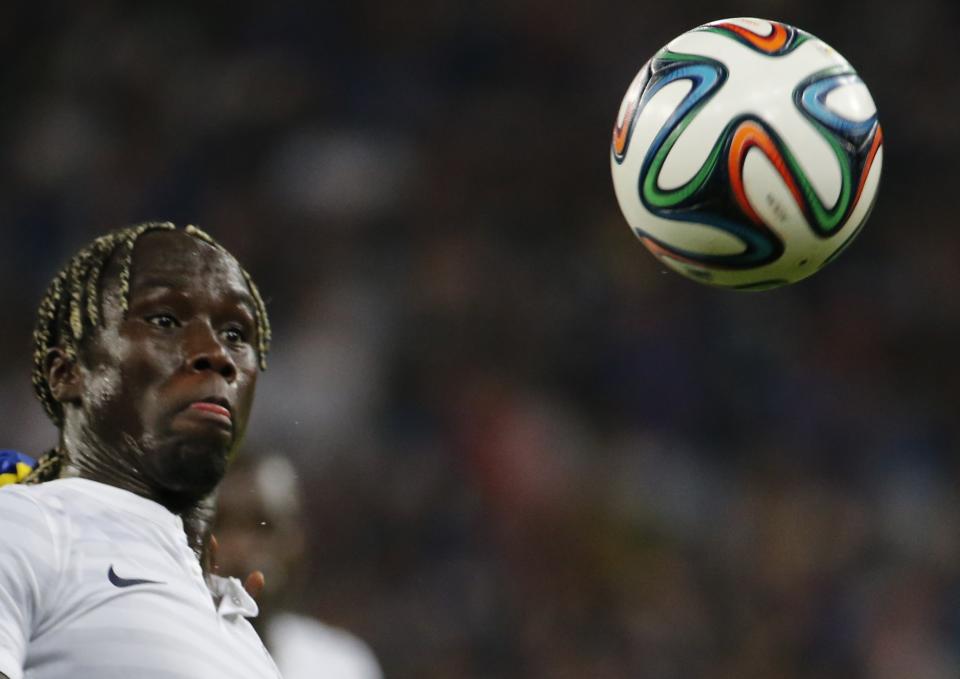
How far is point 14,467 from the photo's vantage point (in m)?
3.16

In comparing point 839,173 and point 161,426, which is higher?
point 839,173

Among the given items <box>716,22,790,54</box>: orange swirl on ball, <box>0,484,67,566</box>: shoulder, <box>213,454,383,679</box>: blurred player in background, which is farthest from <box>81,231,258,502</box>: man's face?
<box>213,454,383,679</box>: blurred player in background

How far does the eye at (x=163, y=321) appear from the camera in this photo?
9.22 feet

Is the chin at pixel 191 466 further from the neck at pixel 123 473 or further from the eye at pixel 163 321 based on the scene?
the eye at pixel 163 321

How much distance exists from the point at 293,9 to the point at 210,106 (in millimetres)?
1082

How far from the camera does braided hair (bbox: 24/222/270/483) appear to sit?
112 inches

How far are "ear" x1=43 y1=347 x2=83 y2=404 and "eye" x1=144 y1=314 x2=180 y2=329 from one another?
180 mm

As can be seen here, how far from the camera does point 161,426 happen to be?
2.75 m

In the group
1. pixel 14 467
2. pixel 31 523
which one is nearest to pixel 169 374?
pixel 31 523

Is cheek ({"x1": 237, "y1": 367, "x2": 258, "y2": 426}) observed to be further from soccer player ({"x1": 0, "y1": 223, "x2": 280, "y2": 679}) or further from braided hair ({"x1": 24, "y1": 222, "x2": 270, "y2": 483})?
braided hair ({"x1": 24, "y1": 222, "x2": 270, "y2": 483})

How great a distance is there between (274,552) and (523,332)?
4119mm

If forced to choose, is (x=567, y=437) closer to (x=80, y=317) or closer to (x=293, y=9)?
(x=293, y=9)

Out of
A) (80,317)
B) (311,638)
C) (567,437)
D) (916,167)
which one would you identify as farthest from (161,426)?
(916,167)

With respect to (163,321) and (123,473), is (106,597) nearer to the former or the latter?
(123,473)
